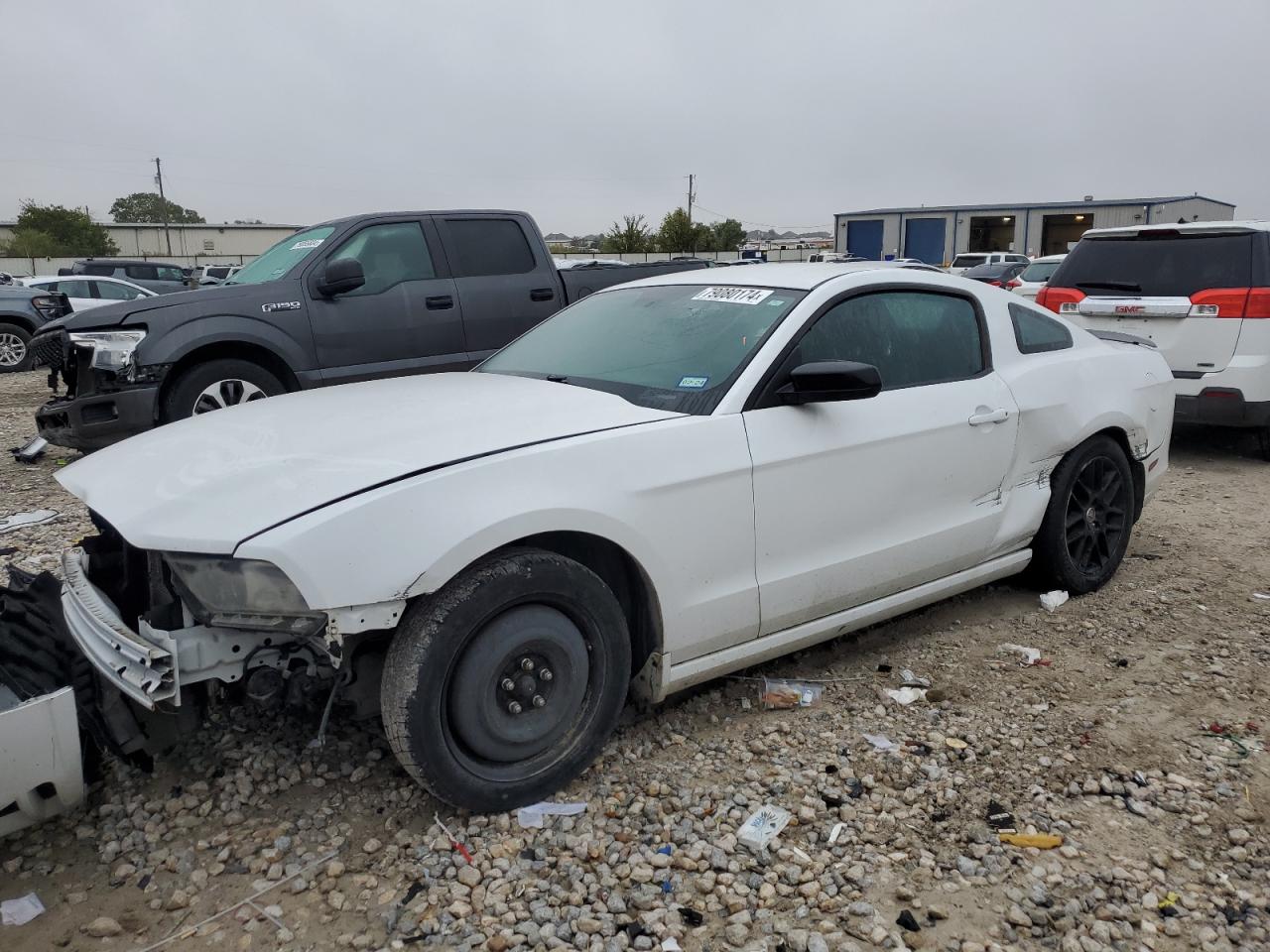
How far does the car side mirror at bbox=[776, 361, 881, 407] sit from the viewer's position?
3.17 m

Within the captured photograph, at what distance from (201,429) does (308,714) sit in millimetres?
1014

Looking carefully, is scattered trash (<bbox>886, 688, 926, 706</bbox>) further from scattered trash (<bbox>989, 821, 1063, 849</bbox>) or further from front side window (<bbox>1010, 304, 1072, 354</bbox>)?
front side window (<bbox>1010, 304, 1072, 354</bbox>)

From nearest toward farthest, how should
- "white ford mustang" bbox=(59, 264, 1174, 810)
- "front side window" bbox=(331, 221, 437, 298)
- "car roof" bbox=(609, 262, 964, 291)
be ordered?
"white ford mustang" bbox=(59, 264, 1174, 810), "car roof" bbox=(609, 262, 964, 291), "front side window" bbox=(331, 221, 437, 298)

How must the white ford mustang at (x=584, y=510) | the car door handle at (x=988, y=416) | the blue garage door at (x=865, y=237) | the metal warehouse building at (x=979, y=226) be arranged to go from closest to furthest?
the white ford mustang at (x=584, y=510), the car door handle at (x=988, y=416), the metal warehouse building at (x=979, y=226), the blue garage door at (x=865, y=237)

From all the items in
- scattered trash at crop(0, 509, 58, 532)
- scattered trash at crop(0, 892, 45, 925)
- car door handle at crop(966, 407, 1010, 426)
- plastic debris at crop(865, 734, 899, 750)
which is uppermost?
car door handle at crop(966, 407, 1010, 426)

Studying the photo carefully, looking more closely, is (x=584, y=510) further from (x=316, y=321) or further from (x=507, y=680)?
(x=316, y=321)

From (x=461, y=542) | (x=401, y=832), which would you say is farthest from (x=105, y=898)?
(x=461, y=542)

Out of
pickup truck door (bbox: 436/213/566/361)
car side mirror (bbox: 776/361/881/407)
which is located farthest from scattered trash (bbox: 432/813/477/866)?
pickup truck door (bbox: 436/213/566/361)

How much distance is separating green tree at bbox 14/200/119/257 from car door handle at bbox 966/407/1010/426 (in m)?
64.8

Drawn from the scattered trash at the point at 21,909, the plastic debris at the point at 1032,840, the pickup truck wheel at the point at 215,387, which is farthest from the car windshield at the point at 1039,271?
the scattered trash at the point at 21,909

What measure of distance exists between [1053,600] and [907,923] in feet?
8.23

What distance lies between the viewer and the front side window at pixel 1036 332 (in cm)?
428

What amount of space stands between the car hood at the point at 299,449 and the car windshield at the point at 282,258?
3781 mm

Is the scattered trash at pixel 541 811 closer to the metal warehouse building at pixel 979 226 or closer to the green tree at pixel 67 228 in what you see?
the metal warehouse building at pixel 979 226
